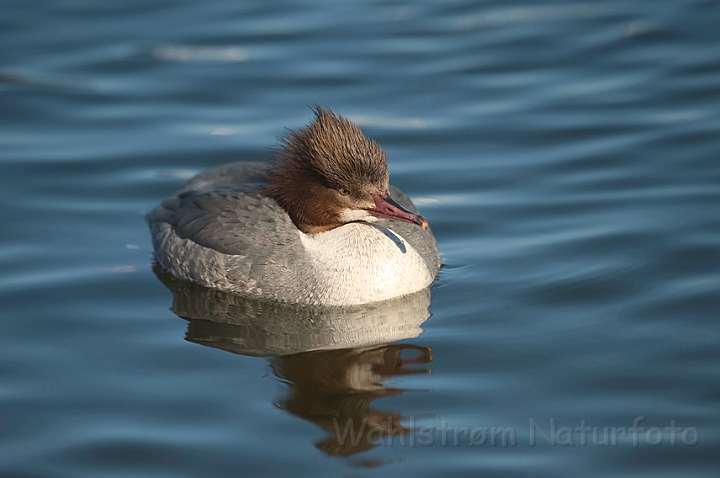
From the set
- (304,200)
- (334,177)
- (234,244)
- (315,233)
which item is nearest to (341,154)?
(334,177)

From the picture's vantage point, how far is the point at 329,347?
7543mm

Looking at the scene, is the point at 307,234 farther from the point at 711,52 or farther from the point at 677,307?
the point at 711,52

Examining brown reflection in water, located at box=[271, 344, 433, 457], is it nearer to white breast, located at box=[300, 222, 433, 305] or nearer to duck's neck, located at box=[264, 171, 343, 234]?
white breast, located at box=[300, 222, 433, 305]

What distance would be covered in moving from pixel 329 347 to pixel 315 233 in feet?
3.78

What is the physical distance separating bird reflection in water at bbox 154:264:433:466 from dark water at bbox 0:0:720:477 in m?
0.03

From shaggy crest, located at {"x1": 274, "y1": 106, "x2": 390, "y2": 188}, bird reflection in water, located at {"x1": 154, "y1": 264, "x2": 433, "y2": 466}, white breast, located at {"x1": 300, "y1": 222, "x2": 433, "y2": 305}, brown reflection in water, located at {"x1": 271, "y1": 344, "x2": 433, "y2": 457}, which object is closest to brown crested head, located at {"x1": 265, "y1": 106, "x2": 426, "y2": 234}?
shaggy crest, located at {"x1": 274, "y1": 106, "x2": 390, "y2": 188}

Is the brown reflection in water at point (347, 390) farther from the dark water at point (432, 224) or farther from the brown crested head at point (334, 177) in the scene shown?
the brown crested head at point (334, 177)

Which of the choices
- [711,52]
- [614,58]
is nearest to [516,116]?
[614,58]

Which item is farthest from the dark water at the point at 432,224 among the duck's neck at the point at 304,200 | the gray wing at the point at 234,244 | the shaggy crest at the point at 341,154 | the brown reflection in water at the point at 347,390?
the shaggy crest at the point at 341,154

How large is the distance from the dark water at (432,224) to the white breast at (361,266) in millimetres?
196

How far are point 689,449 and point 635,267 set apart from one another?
101 inches

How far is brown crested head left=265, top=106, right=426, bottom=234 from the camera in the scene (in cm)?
774

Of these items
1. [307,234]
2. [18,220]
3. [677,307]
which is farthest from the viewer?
[18,220]

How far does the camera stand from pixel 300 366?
7.28 metres
